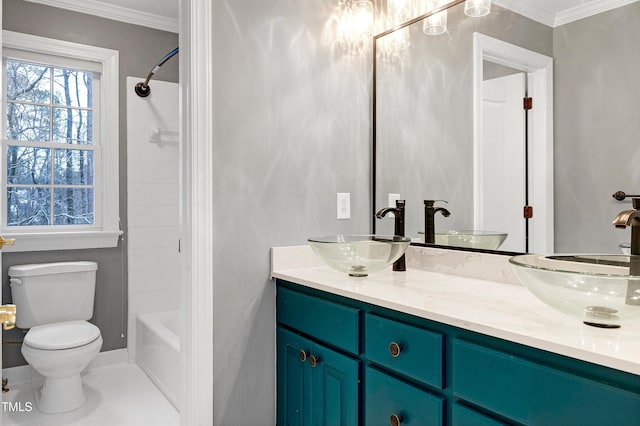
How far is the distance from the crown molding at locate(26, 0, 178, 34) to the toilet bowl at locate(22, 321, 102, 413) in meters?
2.14

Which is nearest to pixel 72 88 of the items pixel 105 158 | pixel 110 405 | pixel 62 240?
pixel 105 158

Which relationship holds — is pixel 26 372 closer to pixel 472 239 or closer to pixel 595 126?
pixel 472 239

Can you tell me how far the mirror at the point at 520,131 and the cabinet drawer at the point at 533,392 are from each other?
1.95 feet

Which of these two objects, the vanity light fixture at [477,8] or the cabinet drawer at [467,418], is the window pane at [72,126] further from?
the cabinet drawer at [467,418]

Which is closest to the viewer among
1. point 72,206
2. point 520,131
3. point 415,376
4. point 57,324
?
point 415,376

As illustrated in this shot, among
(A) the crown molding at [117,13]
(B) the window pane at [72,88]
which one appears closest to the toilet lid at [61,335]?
(B) the window pane at [72,88]

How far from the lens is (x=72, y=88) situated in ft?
10.5

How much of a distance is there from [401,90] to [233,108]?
Result: 0.78 m

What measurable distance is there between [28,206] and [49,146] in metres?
0.44

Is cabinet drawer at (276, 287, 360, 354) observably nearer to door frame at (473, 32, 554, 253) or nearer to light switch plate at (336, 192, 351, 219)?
light switch plate at (336, 192, 351, 219)

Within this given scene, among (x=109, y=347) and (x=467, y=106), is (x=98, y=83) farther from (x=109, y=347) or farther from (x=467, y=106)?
(x=467, y=106)

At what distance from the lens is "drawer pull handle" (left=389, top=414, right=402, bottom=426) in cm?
126

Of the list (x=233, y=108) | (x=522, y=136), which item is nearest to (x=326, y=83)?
(x=233, y=108)

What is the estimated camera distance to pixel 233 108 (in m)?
1.72
